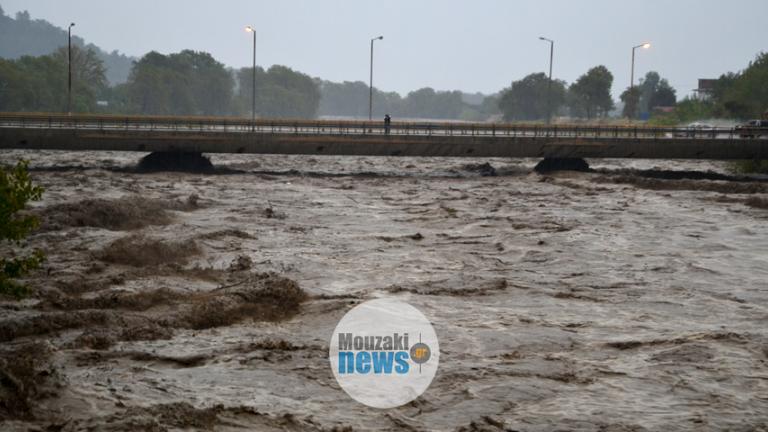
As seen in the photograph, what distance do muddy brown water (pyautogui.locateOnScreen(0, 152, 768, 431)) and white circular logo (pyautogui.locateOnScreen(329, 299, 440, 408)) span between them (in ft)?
1.01

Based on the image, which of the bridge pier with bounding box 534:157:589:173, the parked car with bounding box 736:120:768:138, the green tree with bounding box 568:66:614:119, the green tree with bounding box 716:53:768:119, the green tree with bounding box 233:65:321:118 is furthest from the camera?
the green tree with bounding box 233:65:321:118

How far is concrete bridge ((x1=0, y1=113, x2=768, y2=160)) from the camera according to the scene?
58.6 m

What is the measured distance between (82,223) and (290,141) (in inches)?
1108

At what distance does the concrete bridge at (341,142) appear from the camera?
58594mm

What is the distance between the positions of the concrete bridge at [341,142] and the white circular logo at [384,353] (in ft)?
130

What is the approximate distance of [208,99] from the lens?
16575cm

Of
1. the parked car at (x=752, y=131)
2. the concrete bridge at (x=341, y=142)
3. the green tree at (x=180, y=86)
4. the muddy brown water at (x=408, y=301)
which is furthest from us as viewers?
the green tree at (x=180, y=86)

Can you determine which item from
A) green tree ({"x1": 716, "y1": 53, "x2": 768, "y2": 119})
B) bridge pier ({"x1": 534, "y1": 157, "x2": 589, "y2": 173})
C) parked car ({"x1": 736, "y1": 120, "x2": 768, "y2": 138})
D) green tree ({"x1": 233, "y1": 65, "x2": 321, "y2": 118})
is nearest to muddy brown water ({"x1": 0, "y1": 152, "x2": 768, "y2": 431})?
bridge pier ({"x1": 534, "y1": 157, "x2": 589, "y2": 173})

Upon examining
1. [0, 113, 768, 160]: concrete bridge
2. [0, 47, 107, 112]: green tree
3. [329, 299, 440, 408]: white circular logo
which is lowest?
[329, 299, 440, 408]: white circular logo

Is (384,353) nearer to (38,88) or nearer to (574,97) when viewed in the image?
(38,88)

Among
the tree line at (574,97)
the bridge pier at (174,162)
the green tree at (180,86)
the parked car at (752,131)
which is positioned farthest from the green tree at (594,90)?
the bridge pier at (174,162)

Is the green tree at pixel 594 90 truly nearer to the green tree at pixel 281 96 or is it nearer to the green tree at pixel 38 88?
the green tree at pixel 281 96

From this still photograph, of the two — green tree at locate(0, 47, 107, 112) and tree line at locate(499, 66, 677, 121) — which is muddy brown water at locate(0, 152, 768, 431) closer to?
green tree at locate(0, 47, 107, 112)

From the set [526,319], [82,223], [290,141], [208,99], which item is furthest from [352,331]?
[208,99]
